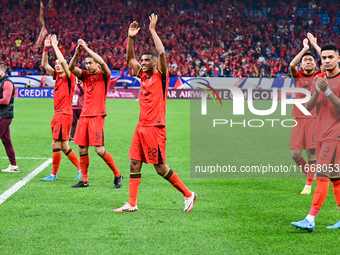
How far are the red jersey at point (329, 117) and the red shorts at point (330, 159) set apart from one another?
0.09 metres

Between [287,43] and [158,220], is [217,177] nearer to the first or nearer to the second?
[158,220]

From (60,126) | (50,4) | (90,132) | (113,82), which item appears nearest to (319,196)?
(90,132)

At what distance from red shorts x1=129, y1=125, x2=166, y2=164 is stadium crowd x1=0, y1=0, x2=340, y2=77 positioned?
31.9m

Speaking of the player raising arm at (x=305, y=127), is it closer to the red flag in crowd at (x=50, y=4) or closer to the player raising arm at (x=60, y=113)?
the player raising arm at (x=60, y=113)

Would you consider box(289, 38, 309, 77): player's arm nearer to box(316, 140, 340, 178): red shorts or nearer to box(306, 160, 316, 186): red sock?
box(306, 160, 316, 186): red sock

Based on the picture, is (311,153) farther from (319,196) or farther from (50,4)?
(50,4)

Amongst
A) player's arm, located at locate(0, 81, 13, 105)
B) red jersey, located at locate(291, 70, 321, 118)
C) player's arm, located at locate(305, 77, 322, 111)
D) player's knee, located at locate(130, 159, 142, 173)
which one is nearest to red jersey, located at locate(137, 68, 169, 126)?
player's knee, located at locate(130, 159, 142, 173)

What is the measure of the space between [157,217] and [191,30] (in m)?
41.6

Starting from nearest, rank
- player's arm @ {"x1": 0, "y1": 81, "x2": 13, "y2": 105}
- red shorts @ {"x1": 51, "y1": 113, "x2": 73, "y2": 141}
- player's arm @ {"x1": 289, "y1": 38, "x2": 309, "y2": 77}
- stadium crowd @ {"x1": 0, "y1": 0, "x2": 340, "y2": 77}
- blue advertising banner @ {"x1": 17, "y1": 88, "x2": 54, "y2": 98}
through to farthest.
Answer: player's arm @ {"x1": 289, "y1": 38, "x2": 309, "y2": 77}
red shorts @ {"x1": 51, "y1": 113, "x2": 73, "y2": 141}
player's arm @ {"x1": 0, "y1": 81, "x2": 13, "y2": 105}
blue advertising banner @ {"x1": 17, "y1": 88, "x2": 54, "y2": 98}
stadium crowd @ {"x1": 0, "y1": 0, "x2": 340, "y2": 77}

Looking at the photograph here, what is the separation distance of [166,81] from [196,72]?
33.6 m

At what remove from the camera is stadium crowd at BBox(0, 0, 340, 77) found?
40719 mm

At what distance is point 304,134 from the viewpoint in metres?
7.87

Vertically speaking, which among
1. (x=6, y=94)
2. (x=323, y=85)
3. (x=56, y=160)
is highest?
(x=323, y=85)

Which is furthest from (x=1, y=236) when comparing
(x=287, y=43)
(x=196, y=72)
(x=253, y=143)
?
(x=287, y=43)
